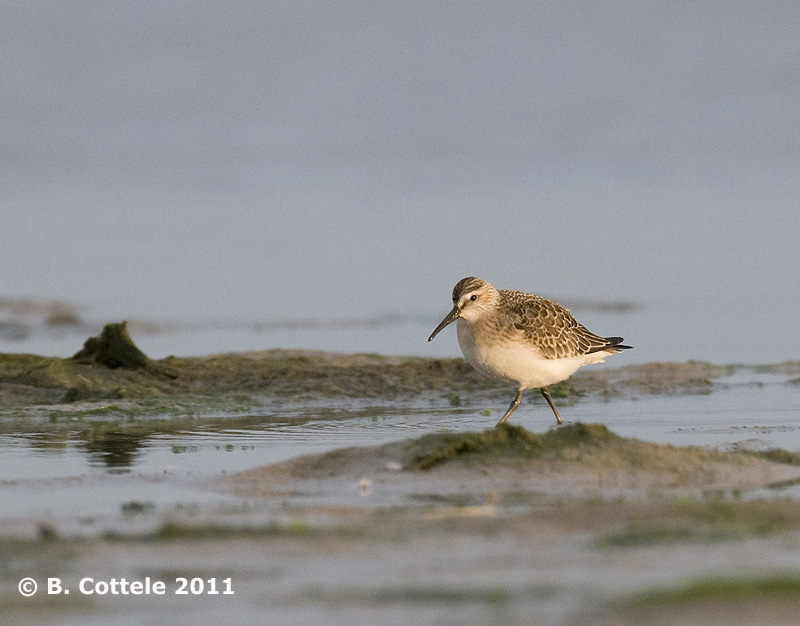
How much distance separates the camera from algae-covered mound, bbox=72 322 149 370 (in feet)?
36.6

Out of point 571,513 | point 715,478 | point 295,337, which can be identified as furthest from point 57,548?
point 295,337

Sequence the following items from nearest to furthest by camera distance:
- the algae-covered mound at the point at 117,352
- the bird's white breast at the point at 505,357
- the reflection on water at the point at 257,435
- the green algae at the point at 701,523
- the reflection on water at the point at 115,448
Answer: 1. the green algae at the point at 701,523
2. the reflection on water at the point at 257,435
3. the reflection on water at the point at 115,448
4. the bird's white breast at the point at 505,357
5. the algae-covered mound at the point at 117,352

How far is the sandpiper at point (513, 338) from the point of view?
31.5 feet

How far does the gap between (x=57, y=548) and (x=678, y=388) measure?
751cm

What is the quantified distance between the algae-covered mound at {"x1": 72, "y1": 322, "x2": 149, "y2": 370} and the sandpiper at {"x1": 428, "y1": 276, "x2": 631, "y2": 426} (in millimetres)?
2802

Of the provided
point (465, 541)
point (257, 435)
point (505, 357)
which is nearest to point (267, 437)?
point (257, 435)

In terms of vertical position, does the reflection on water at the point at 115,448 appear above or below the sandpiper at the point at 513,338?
below

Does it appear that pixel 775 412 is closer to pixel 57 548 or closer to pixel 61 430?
pixel 61 430

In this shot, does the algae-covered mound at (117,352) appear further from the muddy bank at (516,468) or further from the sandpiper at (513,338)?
the muddy bank at (516,468)

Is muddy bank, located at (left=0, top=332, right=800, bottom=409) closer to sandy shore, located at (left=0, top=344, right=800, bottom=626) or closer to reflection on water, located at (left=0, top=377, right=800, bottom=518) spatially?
reflection on water, located at (left=0, top=377, right=800, bottom=518)

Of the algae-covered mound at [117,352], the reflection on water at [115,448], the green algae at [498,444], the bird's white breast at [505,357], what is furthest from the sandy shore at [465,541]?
the algae-covered mound at [117,352]

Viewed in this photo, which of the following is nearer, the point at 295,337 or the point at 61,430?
the point at 61,430

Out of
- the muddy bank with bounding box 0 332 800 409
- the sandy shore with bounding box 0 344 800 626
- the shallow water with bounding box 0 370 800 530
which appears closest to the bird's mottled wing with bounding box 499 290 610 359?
the shallow water with bounding box 0 370 800 530

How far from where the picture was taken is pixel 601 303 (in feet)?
56.2
